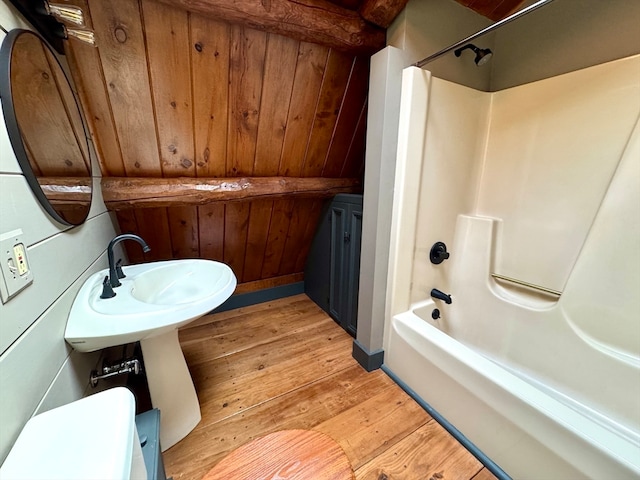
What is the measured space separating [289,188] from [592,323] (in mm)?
1777

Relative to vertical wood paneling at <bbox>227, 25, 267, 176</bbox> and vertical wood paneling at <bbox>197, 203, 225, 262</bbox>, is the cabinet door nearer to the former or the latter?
vertical wood paneling at <bbox>227, 25, 267, 176</bbox>

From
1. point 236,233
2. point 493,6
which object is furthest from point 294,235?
point 493,6

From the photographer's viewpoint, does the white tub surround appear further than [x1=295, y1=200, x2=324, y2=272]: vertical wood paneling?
No

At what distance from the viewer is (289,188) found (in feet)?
5.91

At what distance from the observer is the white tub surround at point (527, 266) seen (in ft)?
3.24

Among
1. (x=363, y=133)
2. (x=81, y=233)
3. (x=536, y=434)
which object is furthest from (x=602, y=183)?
(x=81, y=233)

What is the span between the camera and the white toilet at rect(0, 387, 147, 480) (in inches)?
17.6

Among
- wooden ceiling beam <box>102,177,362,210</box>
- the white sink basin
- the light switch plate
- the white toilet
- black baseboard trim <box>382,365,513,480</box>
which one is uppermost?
wooden ceiling beam <box>102,177,362,210</box>

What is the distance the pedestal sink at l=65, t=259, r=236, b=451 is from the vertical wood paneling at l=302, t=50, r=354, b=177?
101 cm

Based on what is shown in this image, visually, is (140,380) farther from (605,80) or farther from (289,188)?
(605,80)

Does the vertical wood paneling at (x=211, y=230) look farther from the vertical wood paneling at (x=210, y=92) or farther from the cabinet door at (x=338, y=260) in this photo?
the cabinet door at (x=338, y=260)

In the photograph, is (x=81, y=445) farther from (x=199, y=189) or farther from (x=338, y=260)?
(x=338, y=260)

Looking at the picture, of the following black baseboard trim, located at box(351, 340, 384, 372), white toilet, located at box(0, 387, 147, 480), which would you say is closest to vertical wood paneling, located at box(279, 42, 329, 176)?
black baseboard trim, located at box(351, 340, 384, 372)

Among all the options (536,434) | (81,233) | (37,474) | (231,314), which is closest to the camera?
(37,474)
